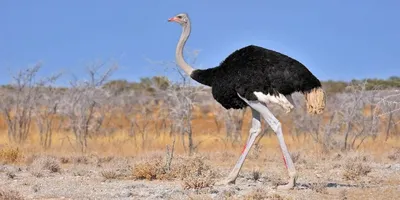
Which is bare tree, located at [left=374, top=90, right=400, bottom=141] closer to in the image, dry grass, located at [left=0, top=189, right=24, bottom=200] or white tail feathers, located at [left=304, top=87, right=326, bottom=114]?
white tail feathers, located at [left=304, top=87, right=326, bottom=114]

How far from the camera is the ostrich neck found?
1147 cm

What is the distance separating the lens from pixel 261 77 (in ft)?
33.0

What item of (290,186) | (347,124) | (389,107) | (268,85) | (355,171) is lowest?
(290,186)

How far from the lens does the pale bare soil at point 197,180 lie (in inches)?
383

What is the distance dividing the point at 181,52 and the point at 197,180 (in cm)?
248

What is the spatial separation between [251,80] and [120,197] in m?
2.29

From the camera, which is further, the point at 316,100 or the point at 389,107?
the point at 389,107

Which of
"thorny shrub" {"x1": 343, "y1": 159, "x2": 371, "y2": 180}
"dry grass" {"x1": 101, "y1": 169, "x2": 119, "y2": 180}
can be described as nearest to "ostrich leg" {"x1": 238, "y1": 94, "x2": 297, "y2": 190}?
"thorny shrub" {"x1": 343, "y1": 159, "x2": 371, "y2": 180}

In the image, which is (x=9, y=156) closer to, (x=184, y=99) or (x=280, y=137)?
(x=184, y=99)

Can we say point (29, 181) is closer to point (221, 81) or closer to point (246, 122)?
point (221, 81)

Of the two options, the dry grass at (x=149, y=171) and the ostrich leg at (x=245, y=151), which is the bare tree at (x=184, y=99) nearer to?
the dry grass at (x=149, y=171)

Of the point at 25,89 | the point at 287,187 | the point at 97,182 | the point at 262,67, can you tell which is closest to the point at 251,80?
the point at 262,67

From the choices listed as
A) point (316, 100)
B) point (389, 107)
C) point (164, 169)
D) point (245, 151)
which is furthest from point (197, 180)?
point (389, 107)

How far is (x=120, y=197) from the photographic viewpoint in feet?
31.5
